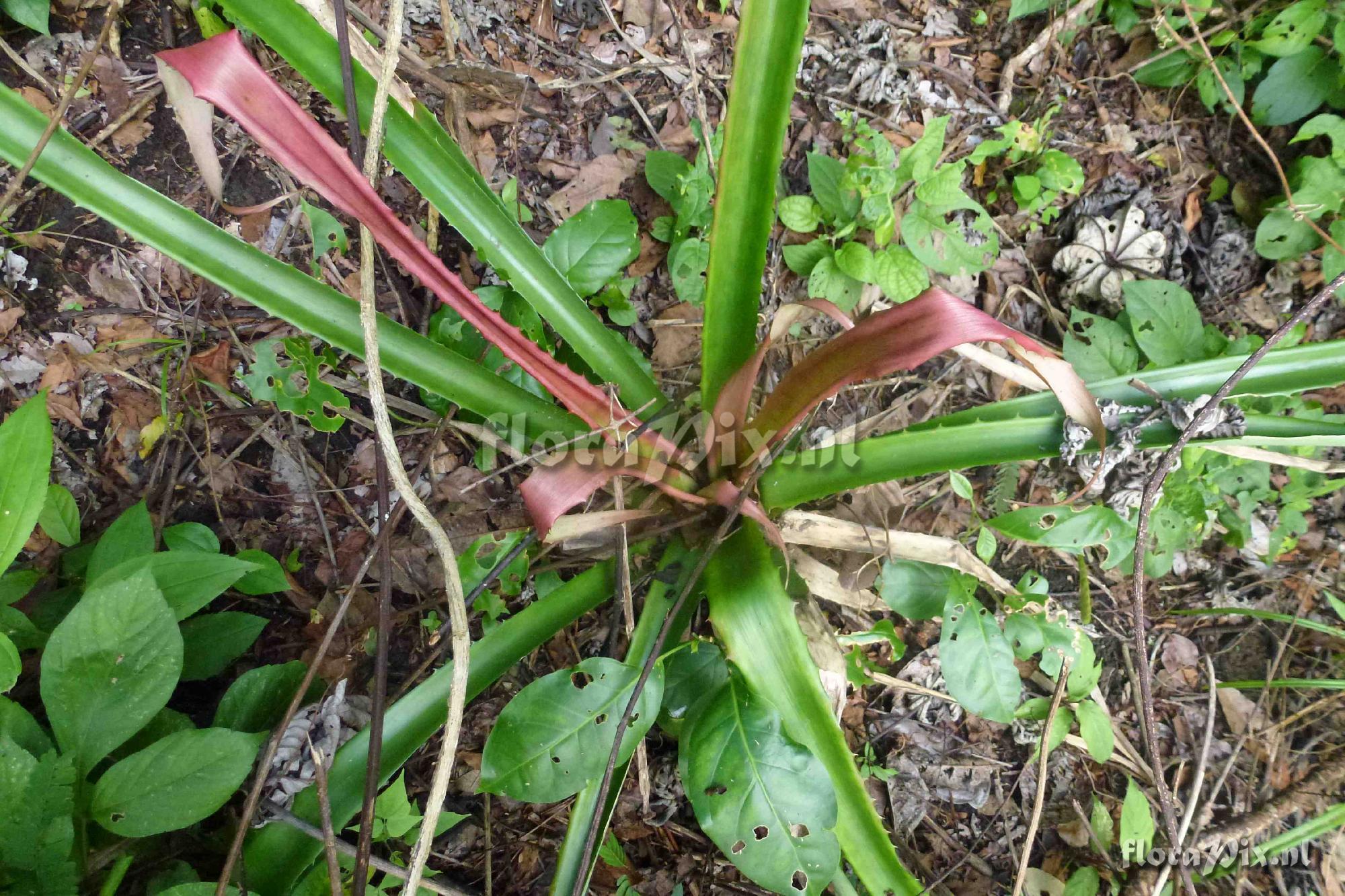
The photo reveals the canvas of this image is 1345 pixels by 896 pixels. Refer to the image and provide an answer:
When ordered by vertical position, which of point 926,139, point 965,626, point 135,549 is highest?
point 135,549

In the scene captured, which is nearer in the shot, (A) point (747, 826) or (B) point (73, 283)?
(A) point (747, 826)

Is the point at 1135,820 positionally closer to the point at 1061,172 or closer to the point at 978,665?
the point at 978,665

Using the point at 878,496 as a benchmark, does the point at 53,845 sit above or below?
above

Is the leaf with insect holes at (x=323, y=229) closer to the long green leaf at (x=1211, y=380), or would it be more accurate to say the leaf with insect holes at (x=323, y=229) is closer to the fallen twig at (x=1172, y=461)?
the long green leaf at (x=1211, y=380)

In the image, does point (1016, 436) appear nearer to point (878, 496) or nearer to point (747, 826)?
point (878, 496)

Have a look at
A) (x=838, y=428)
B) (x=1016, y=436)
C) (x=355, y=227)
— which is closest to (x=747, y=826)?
(x=1016, y=436)

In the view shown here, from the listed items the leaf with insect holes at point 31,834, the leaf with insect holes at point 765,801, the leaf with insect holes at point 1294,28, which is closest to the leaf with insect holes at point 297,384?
the leaf with insect holes at point 31,834
